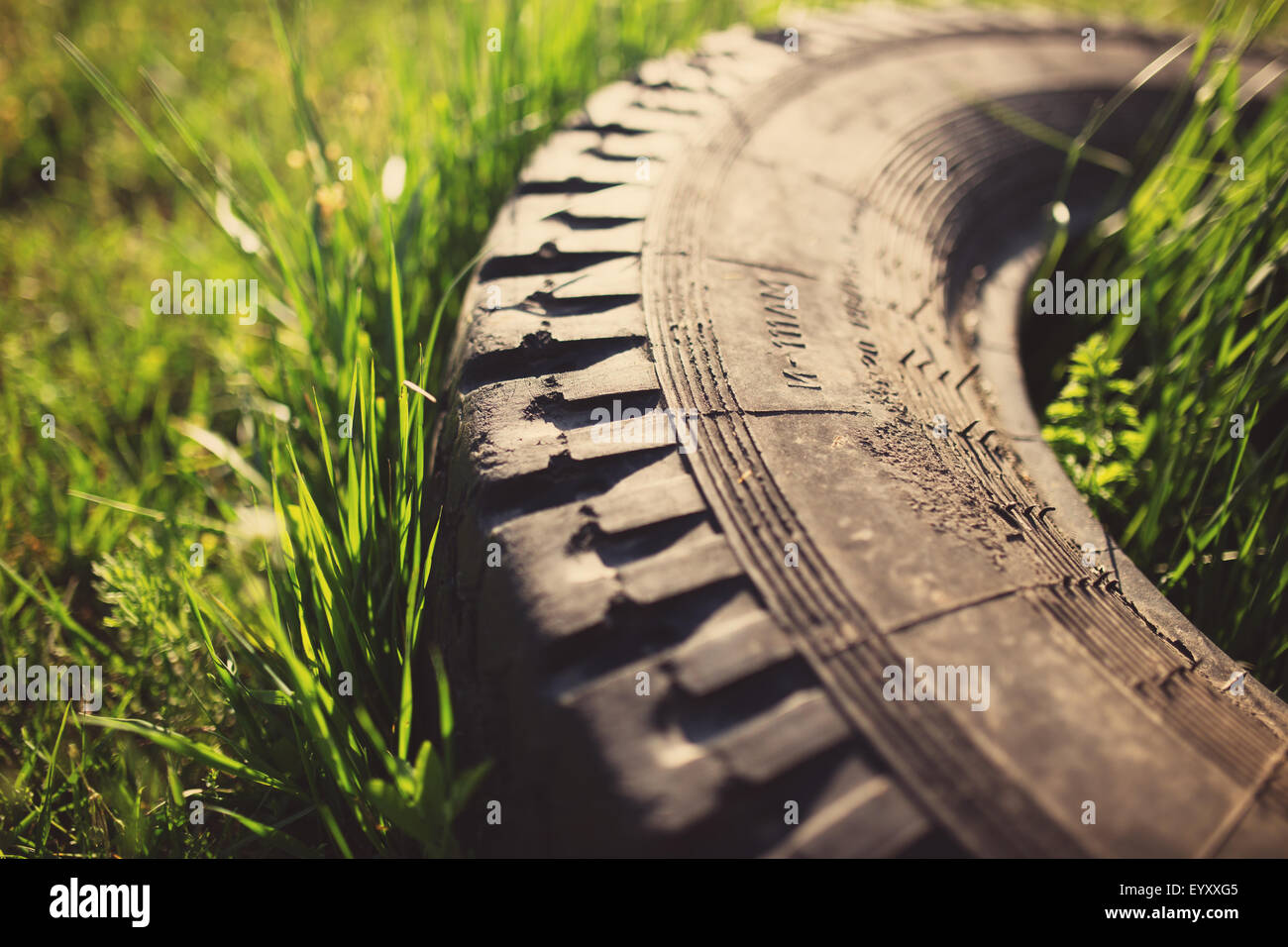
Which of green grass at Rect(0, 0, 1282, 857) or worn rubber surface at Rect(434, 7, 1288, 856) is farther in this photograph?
green grass at Rect(0, 0, 1282, 857)

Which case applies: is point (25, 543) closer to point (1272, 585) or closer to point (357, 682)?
point (357, 682)

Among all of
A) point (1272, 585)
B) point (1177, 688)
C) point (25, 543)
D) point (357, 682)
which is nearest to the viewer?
point (1177, 688)

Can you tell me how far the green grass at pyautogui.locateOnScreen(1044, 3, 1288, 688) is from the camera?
49.4 inches

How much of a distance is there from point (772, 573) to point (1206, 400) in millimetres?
1161

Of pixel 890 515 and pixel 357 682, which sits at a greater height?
pixel 890 515

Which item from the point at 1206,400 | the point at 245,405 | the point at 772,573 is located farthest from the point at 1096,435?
the point at 245,405

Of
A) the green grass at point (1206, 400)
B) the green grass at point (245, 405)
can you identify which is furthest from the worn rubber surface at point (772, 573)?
the green grass at point (1206, 400)

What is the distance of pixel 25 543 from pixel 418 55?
Answer: 6.02 feet

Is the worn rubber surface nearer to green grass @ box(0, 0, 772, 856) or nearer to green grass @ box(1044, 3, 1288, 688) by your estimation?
green grass @ box(0, 0, 772, 856)

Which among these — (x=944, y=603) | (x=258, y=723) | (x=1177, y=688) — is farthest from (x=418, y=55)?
(x=1177, y=688)

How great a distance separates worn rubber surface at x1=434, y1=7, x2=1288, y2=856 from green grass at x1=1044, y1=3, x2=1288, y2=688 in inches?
10.1

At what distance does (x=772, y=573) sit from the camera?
0.88 meters

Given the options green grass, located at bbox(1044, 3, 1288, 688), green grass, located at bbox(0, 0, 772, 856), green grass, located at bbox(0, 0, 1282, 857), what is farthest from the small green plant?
green grass, located at bbox(0, 0, 772, 856)

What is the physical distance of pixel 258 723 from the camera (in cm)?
114
